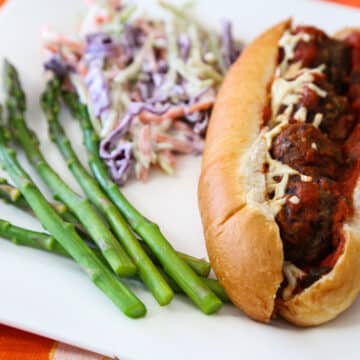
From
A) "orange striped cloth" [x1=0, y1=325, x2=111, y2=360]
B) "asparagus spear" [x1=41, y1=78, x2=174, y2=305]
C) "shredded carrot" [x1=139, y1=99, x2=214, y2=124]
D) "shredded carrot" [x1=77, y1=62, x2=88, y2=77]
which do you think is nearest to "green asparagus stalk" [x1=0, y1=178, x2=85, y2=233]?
"asparagus spear" [x1=41, y1=78, x2=174, y2=305]

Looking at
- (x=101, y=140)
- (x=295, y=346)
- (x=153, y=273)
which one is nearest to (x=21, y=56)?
(x=101, y=140)

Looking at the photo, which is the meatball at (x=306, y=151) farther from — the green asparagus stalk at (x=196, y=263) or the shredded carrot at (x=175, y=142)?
the shredded carrot at (x=175, y=142)

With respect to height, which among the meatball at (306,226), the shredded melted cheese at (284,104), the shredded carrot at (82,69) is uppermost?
the shredded carrot at (82,69)

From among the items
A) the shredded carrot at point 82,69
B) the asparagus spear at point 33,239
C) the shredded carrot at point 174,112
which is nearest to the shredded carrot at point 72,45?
the shredded carrot at point 82,69

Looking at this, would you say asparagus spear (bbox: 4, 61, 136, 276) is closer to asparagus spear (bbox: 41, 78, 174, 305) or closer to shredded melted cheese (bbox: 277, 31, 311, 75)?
asparagus spear (bbox: 41, 78, 174, 305)

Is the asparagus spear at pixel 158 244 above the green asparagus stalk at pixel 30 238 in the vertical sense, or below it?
below

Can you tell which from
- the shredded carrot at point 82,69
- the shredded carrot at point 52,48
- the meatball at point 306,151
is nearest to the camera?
the meatball at point 306,151
